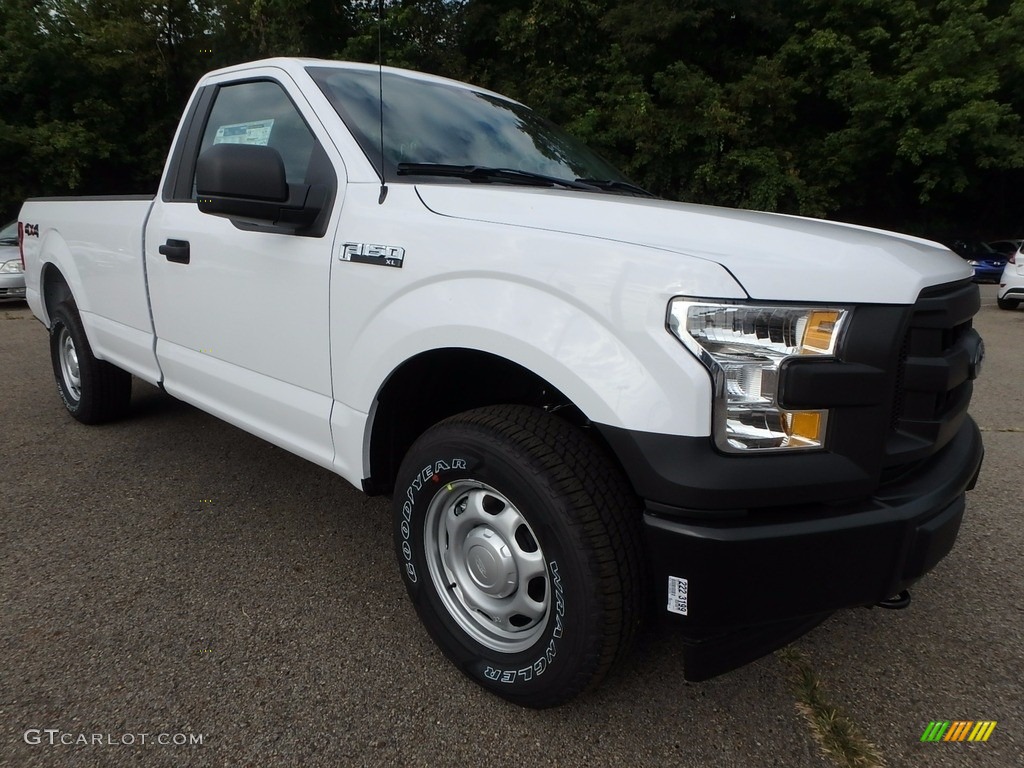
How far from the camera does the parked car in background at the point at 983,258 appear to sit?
22203mm

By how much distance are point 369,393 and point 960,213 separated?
28968 millimetres

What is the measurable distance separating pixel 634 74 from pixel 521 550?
787 inches

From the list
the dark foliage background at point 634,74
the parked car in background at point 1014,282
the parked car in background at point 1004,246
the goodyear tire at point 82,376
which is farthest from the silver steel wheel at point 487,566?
the parked car in background at point 1004,246

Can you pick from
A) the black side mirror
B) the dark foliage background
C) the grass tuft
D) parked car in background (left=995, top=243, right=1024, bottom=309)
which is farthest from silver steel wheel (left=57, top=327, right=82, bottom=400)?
the dark foliage background

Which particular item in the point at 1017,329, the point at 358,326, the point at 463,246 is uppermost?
the point at 463,246

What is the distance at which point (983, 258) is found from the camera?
22.8 metres

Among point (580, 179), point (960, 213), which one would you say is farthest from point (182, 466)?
point (960, 213)

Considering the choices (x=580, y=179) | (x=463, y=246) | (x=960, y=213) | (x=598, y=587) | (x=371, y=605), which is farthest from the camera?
(x=960, y=213)

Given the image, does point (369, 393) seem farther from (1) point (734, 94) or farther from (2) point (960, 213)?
(2) point (960, 213)

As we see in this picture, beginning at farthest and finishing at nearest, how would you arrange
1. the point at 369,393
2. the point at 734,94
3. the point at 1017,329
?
1. the point at 734,94
2. the point at 1017,329
3. the point at 369,393

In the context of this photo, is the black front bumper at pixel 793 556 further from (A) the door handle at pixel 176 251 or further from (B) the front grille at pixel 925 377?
(A) the door handle at pixel 176 251

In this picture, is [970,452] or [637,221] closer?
[637,221]

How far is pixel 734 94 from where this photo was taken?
746 inches

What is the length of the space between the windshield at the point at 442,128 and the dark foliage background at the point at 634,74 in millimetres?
15290
